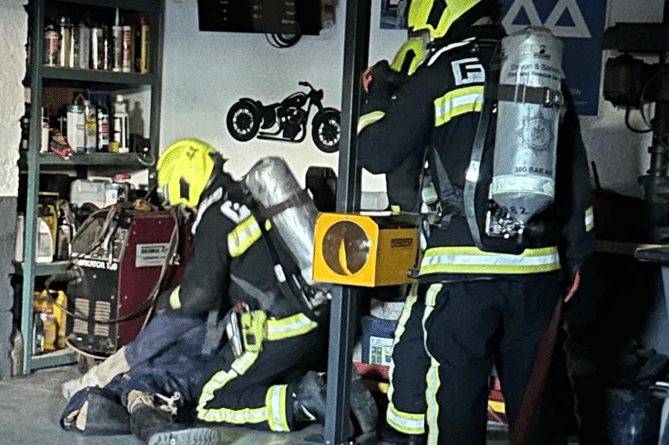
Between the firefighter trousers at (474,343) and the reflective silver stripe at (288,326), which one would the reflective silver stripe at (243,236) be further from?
the firefighter trousers at (474,343)

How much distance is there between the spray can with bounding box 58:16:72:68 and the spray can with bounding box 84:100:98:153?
0.33 m

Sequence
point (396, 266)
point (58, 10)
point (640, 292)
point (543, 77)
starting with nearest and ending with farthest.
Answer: point (543, 77) → point (396, 266) → point (640, 292) → point (58, 10)

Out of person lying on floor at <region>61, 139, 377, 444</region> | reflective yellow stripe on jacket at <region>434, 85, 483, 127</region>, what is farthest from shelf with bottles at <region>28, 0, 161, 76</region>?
reflective yellow stripe on jacket at <region>434, 85, 483, 127</region>

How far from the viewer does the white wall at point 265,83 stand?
6617 mm

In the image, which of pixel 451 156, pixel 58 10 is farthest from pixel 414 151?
pixel 58 10

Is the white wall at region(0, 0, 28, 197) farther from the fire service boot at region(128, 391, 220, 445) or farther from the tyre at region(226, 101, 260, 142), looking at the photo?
the fire service boot at region(128, 391, 220, 445)

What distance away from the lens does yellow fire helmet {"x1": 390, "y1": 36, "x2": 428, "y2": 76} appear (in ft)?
17.5

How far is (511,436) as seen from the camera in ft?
16.2

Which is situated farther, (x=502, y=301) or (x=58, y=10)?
(x=58, y=10)

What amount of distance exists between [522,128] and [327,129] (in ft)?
9.25

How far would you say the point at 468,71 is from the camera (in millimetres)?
4727

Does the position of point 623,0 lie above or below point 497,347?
above

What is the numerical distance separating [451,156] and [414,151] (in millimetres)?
192

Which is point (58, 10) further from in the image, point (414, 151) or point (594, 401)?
point (594, 401)
